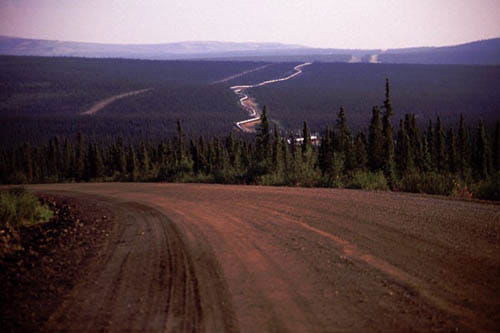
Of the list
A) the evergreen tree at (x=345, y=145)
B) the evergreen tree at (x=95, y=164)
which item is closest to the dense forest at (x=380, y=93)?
the evergreen tree at (x=95, y=164)

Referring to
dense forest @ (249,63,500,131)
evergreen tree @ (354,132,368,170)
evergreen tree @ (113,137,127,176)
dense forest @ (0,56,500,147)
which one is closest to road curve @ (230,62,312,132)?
dense forest @ (0,56,500,147)

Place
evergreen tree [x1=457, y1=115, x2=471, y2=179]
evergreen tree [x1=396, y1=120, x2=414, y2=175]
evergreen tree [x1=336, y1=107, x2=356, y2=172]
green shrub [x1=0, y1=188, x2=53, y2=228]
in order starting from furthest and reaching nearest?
evergreen tree [x1=457, y1=115, x2=471, y2=179] < evergreen tree [x1=396, y1=120, x2=414, y2=175] < evergreen tree [x1=336, y1=107, x2=356, y2=172] < green shrub [x1=0, y1=188, x2=53, y2=228]

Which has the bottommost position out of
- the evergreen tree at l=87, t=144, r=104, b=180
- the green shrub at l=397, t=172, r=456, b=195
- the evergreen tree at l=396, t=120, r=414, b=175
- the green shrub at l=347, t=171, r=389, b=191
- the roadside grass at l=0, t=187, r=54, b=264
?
the evergreen tree at l=87, t=144, r=104, b=180

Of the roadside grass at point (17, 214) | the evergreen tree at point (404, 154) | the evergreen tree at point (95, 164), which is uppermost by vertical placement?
the roadside grass at point (17, 214)

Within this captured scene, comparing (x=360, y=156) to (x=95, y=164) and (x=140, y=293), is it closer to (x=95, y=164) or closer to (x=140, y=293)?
(x=140, y=293)

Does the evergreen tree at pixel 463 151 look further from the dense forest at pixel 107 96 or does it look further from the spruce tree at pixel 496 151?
the dense forest at pixel 107 96

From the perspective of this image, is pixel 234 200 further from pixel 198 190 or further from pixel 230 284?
pixel 230 284

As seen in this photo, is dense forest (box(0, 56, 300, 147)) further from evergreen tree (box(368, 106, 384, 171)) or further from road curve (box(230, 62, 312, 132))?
evergreen tree (box(368, 106, 384, 171))
